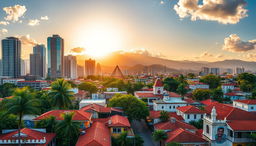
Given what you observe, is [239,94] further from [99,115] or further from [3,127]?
[3,127]

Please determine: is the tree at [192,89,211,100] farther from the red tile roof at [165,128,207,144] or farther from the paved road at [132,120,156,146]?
the red tile roof at [165,128,207,144]

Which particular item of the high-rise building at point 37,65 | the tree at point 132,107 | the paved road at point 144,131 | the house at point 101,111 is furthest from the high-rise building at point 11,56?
the paved road at point 144,131

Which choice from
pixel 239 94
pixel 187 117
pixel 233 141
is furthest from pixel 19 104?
pixel 239 94

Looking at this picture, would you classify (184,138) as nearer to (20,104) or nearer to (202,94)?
(20,104)

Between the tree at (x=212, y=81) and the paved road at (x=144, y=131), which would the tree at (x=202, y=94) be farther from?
the tree at (x=212, y=81)

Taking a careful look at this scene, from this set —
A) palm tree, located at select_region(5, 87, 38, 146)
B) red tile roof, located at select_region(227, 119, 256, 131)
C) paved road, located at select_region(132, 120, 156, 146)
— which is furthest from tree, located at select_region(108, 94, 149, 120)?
palm tree, located at select_region(5, 87, 38, 146)
